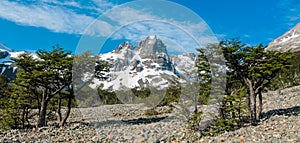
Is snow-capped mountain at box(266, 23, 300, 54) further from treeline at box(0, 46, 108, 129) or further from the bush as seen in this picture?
treeline at box(0, 46, 108, 129)

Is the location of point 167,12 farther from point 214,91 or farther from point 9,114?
point 9,114

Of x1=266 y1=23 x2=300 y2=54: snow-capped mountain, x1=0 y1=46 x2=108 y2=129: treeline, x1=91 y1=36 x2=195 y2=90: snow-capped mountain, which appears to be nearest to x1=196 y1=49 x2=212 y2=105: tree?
x1=91 y1=36 x2=195 y2=90: snow-capped mountain

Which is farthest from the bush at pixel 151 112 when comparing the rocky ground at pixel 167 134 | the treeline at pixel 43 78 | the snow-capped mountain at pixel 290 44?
the snow-capped mountain at pixel 290 44

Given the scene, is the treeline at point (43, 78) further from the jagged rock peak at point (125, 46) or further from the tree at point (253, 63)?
the tree at point (253, 63)

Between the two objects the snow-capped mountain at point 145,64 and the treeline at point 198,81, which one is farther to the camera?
the snow-capped mountain at point 145,64

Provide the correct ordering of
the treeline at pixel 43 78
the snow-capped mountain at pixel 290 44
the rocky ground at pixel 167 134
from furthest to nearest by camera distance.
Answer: the snow-capped mountain at pixel 290 44 < the treeline at pixel 43 78 < the rocky ground at pixel 167 134

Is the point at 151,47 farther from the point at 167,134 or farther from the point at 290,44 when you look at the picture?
the point at 290,44
